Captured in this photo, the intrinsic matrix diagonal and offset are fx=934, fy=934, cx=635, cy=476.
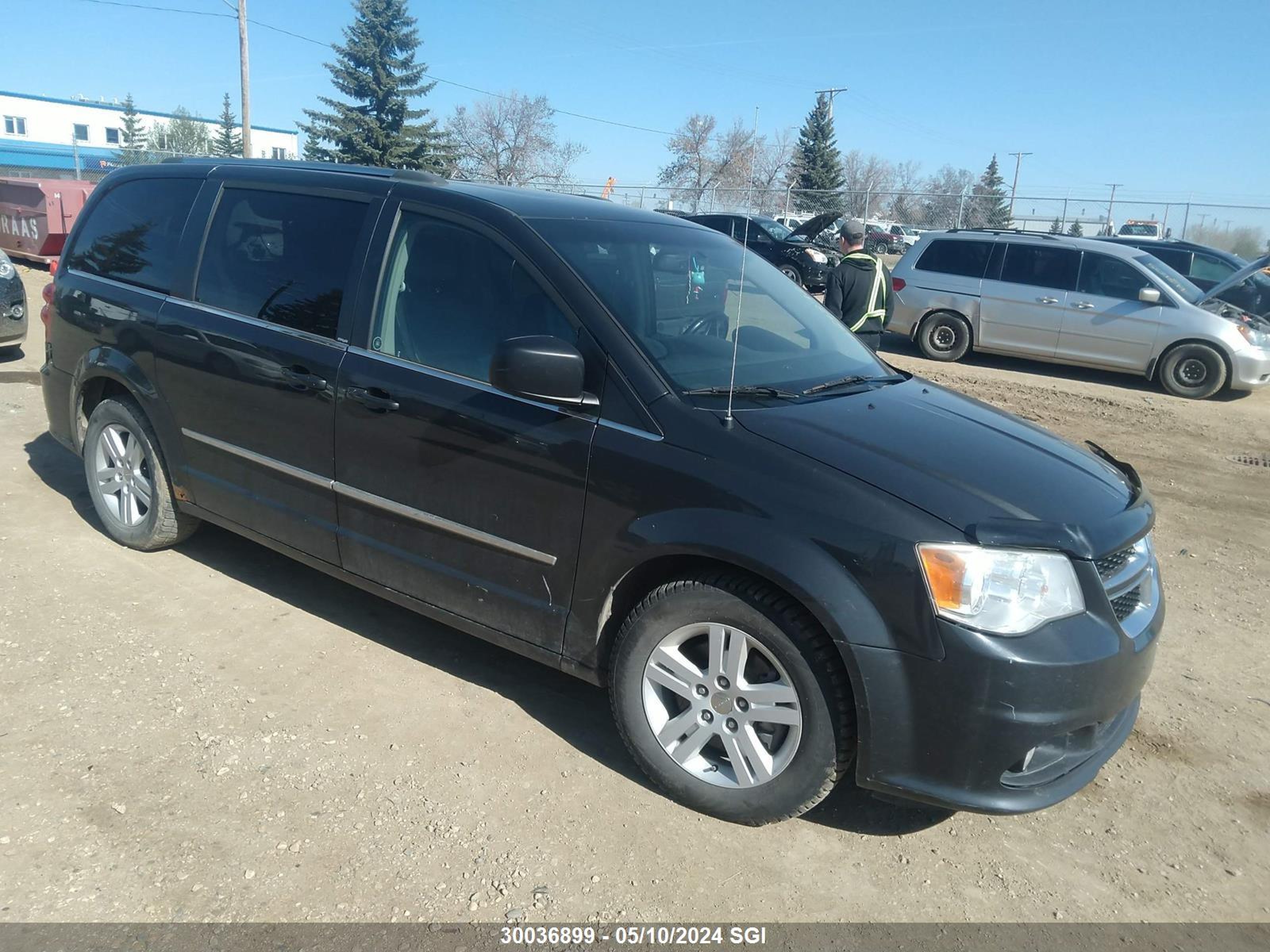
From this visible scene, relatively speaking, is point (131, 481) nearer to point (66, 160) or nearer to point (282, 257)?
point (282, 257)

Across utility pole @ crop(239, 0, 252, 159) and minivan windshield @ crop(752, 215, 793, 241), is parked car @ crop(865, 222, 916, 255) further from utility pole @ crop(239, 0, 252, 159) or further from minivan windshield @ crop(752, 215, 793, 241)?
utility pole @ crop(239, 0, 252, 159)

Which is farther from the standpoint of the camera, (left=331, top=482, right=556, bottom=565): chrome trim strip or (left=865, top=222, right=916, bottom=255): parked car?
(left=865, top=222, right=916, bottom=255): parked car

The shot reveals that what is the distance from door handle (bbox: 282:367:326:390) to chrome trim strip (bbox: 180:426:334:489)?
1.13ft

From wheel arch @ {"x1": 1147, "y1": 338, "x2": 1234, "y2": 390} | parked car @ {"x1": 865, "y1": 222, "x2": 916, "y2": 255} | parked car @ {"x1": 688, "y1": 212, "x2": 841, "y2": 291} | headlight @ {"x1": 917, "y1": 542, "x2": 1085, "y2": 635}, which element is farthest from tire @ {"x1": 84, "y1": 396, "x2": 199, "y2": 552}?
parked car @ {"x1": 865, "y1": 222, "x2": 916, "y2": 255}

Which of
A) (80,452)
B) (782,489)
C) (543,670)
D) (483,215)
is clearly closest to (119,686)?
(543,670)

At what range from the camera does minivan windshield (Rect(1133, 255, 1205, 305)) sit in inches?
459

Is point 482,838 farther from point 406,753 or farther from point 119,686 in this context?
point 119,686

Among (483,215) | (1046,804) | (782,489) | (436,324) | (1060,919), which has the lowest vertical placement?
(1060,919)

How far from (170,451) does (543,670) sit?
82.8 inches

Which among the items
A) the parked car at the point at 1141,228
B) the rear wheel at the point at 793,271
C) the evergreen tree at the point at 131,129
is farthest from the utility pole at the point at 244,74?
the evergreen tree at the point at 131,129

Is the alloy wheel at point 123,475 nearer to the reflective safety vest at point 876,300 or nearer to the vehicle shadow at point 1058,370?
the reflective safety vest at point 876,300

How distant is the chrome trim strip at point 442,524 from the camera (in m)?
3.27

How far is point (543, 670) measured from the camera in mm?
4027

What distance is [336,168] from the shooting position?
418cm
